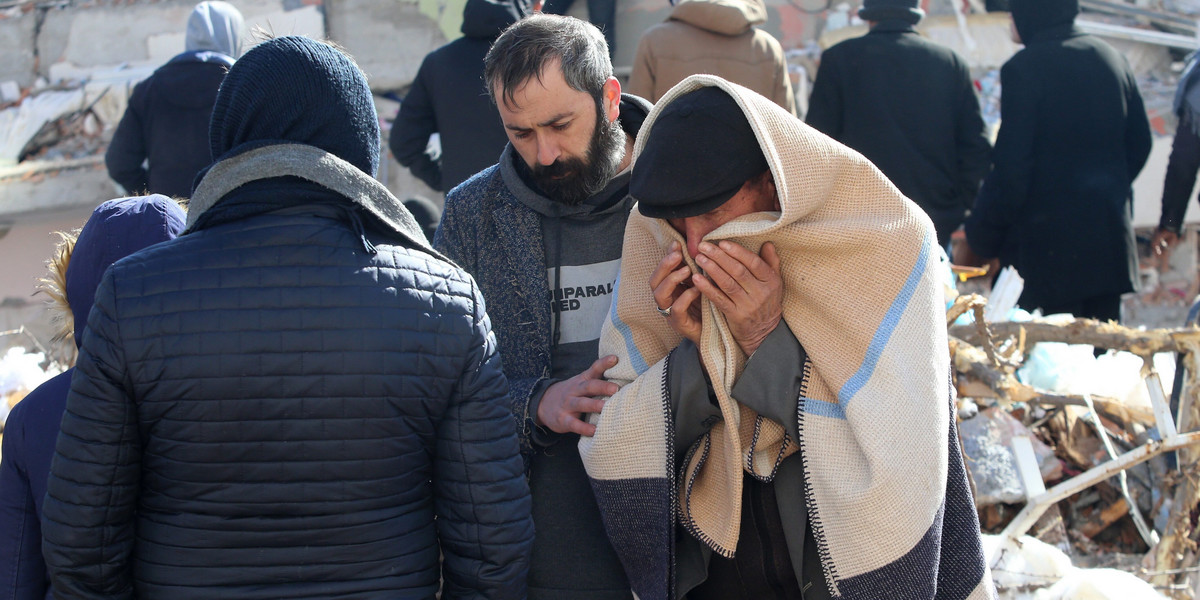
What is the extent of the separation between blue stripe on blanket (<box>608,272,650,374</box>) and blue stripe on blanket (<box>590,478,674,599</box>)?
226 mm

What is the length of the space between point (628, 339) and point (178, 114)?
3.21m

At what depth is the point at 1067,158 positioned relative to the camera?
444 centimetres

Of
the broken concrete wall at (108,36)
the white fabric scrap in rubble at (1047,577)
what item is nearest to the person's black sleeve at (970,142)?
the white fabric scrap in rubble at (1047,577)

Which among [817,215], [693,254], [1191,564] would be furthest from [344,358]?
[1191,564]

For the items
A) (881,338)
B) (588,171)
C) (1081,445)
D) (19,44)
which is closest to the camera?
(881,338)

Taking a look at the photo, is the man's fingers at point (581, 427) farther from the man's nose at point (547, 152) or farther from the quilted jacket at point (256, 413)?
the man's nose at point (547, 152)

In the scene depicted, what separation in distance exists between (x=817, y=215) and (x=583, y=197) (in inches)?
28.6

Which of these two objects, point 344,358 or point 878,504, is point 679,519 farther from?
point 344,358

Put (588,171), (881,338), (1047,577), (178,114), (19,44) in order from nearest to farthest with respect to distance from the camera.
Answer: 1. (881,338)
2. (588,171)
3. (1047,577)
4. (178,114)
5. (19,44)

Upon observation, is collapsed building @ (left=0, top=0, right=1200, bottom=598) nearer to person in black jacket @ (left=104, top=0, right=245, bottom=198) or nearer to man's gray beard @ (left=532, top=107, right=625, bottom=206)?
person in black jacket @ (left=104, top=0, right=245, bottom=198)

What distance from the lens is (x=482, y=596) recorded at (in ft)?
5.93

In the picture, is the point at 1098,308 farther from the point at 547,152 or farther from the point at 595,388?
the point at 595,388

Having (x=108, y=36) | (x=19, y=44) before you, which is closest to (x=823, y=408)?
(x=108, y=36)

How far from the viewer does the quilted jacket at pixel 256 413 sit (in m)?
1.61
